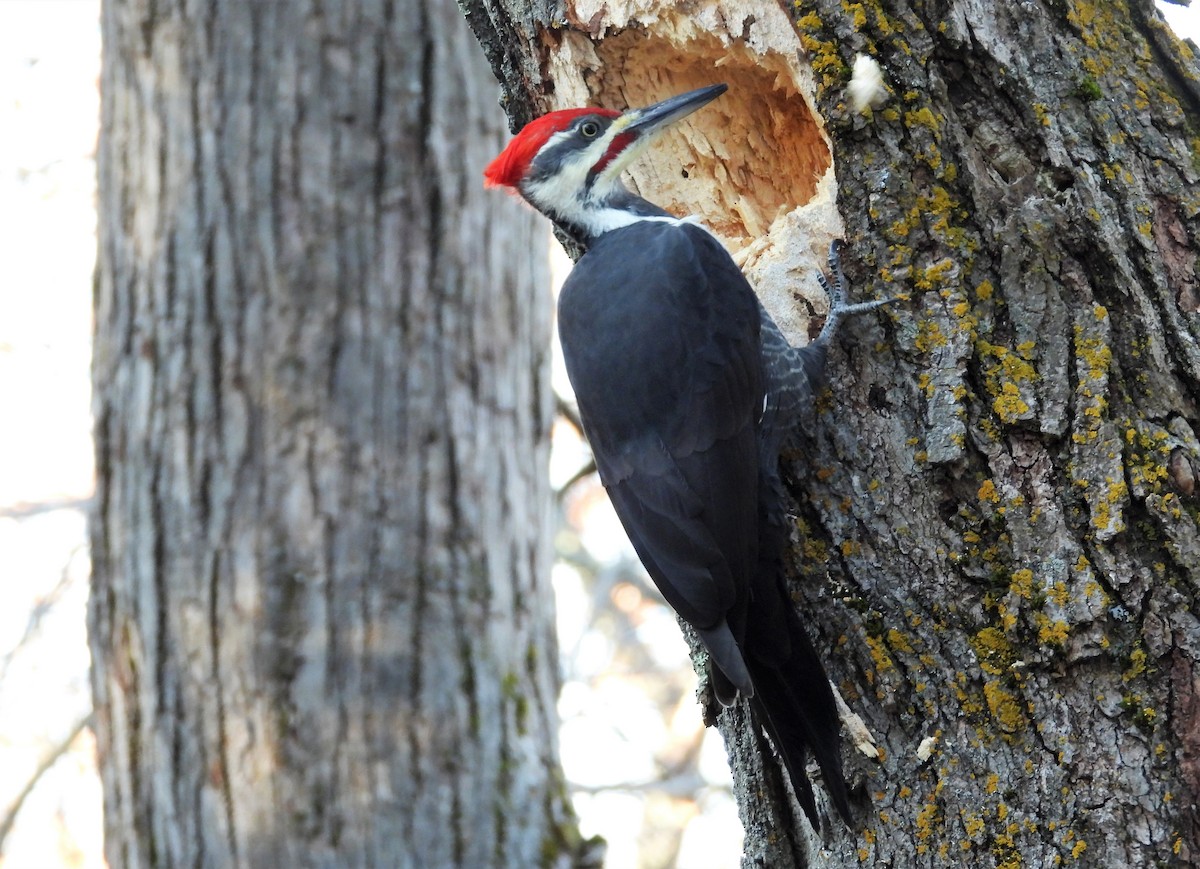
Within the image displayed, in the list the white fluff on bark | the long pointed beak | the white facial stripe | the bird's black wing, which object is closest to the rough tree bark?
the white fluff on bark

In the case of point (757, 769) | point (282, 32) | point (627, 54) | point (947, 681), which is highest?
point (282, 32)

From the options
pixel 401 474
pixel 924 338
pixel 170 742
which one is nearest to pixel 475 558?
pixel 401 474

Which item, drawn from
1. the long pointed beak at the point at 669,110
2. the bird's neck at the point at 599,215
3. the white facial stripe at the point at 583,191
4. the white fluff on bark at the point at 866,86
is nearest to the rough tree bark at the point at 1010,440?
the white fluff on bark at the point at 866,86

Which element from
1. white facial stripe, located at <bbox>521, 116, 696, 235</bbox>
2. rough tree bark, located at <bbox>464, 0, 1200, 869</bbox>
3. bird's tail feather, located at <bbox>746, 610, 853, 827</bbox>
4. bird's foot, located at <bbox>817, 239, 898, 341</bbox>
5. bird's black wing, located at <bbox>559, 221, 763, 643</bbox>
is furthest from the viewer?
white facial stripe, located at <bbox>521, 116, 696, 235</bbox>

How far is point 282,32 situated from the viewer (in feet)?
12.7

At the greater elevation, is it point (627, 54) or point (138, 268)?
point (138, 268)

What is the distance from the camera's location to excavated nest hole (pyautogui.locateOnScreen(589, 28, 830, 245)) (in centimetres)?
258

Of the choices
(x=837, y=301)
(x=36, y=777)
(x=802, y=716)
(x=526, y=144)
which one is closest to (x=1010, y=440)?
(x=837, y=301)

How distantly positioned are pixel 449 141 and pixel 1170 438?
2.78 meters

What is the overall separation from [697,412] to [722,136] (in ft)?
2.43

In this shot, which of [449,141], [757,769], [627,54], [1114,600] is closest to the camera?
[1114,600]

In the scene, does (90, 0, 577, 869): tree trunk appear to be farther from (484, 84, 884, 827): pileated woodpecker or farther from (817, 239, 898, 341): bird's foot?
(817, 239, 898, 341): bird's foot

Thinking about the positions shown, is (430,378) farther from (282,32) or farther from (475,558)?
(282,32)

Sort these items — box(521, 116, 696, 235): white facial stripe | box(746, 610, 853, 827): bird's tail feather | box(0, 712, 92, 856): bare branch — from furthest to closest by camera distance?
1. box(0, 712, 92, 856): bare branch
2. box(521, 116, 696, 235): white facial stripe
3. box(746, 610, 853, 827): bird's tail feather
